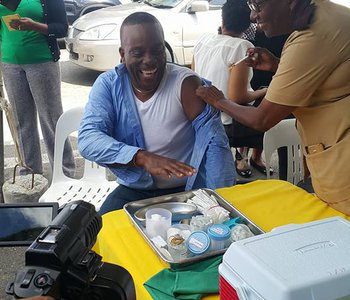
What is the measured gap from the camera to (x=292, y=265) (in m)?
0.80

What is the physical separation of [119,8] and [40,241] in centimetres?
578

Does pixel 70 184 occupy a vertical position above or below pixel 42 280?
below

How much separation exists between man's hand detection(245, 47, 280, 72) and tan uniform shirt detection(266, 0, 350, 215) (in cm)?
40

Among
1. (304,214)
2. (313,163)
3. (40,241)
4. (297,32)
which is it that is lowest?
(304,214)

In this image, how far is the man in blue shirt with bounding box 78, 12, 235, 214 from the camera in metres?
1.84

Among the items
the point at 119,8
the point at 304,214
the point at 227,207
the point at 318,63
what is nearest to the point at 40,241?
the point at 227,207

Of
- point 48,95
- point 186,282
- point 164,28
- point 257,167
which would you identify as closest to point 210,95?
point 186,282

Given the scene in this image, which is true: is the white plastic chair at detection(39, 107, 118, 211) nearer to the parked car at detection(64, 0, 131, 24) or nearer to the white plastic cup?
the white plastic cup

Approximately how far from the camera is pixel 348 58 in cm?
153

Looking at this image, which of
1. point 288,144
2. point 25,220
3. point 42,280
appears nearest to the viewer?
point 42,280

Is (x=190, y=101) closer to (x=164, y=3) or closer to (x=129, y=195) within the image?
(x=129, y=195)

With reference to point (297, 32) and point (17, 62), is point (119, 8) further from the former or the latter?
point (297, 32)

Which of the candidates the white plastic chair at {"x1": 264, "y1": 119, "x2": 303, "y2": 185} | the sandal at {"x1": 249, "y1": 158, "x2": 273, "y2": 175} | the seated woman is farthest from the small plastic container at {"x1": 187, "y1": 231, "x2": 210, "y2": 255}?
the sandal at {"x1": 249, "y1": 158, "x2": 273, "y2": 175}

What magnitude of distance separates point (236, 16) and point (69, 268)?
249 centimetres
